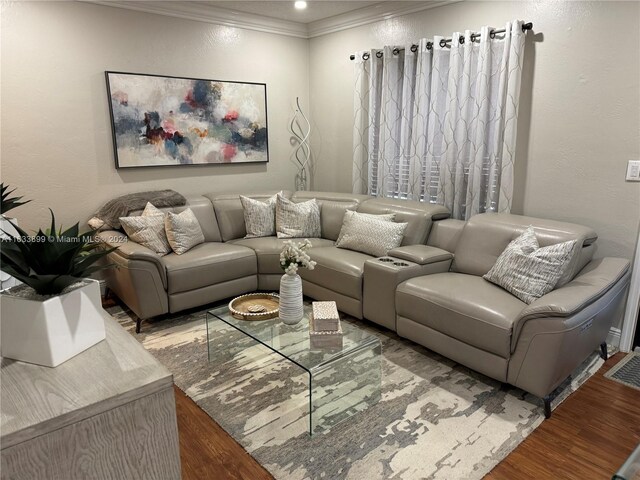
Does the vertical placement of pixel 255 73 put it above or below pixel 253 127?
above

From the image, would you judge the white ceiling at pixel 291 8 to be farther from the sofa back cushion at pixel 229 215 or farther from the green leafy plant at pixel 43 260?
the green leafy plant at pixel 43 260

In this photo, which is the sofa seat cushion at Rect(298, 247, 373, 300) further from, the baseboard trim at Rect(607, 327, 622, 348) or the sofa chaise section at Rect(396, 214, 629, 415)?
the baseboard trim at Rect(607, 327, 622, 348)

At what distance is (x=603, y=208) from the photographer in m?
2.94

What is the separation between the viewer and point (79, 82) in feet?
11.9

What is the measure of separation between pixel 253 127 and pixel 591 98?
3.11 metres

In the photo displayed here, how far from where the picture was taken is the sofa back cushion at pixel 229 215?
4215 millimetres

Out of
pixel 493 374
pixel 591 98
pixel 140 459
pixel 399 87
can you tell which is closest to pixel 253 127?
pixel 399 87

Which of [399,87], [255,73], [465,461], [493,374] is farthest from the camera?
[255,73]

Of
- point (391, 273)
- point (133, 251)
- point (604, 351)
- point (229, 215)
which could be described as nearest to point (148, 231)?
point (133, 251)

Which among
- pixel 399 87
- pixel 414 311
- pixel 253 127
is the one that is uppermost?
pixel 399 87

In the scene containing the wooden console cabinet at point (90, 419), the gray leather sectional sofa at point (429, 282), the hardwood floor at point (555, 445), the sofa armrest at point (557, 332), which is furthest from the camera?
the gray leather sectional sofa at point (429, 282)

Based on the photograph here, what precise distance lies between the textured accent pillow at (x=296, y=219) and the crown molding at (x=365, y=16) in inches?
75.3

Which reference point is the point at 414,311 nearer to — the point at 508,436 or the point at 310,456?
the point at 508,436

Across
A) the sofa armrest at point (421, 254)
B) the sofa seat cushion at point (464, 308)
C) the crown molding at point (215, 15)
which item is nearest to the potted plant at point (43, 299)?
the sofa seat cushion at point (464, 308)
